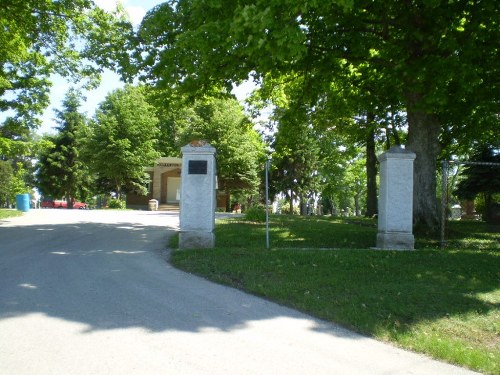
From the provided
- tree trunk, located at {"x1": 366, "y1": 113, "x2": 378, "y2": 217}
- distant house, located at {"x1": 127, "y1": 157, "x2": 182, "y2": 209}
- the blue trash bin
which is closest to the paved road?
the blue trash bin

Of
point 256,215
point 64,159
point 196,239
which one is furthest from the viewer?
point 64,159

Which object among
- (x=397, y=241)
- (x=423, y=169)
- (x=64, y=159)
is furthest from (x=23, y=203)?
(x=64, y=159)

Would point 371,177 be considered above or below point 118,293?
above

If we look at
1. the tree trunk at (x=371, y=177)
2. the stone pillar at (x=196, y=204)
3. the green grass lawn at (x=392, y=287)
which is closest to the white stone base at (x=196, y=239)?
the stone pillar at (x=196, y=204)

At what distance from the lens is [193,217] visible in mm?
10422

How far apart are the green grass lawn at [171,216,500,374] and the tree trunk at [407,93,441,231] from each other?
190 cm

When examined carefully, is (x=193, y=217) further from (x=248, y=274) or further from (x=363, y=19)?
(x=363, y=19)

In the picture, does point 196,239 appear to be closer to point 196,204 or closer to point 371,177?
point 196,204

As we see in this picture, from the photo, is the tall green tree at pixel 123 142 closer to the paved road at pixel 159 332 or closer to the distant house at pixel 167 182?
the distant house at pixel 167 182

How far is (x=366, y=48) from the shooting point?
1368 cm

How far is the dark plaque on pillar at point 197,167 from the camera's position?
10391 millimetres

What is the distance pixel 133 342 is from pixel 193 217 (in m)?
5.93

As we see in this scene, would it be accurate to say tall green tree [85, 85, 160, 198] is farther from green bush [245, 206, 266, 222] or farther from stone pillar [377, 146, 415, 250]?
stone pillar [377, 146, 415, 250]

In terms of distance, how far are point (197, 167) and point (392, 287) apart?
526 cm
